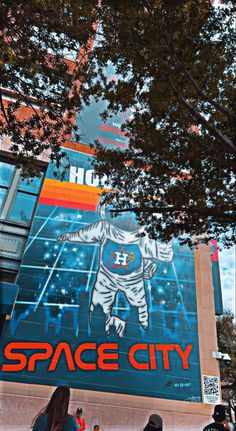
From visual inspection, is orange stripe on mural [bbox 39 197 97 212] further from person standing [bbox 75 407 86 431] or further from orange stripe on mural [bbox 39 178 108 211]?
person standing [bbox 75 407 86 431]


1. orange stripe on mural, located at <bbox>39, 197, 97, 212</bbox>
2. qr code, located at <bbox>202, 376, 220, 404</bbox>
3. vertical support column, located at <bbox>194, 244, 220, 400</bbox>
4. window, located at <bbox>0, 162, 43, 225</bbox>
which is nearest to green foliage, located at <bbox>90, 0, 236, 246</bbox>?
orange stripe on mural, located at <bbox>39, 197, 97, 212</bbox>

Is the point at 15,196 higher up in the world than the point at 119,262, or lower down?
higher up

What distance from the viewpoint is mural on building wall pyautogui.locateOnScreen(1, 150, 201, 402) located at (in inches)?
460

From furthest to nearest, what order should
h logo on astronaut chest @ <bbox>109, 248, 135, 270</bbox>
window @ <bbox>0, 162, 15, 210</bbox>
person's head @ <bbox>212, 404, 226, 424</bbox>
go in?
1. h logo on astronaut chest @ <bbox>109, 248, 135, 270</bbox>
2. window @ <bbox>0, 162, 15, 210</bbox>
3. person's head @ <bbox>212, 404, 226, 424</bbox>

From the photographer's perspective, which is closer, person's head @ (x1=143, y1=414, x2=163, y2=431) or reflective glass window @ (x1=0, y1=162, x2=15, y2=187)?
person's head @ (x1=143, y1=414, x2=163, y2=431)

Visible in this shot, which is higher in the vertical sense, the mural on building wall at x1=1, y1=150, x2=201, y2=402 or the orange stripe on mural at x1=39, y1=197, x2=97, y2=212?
the orange stripe on mural at x1=39, y1=197, x2=97, y2=212

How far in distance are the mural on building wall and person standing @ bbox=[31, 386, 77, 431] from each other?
899 cm

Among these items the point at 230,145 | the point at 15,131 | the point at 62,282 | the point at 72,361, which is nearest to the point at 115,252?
the point at 62,282

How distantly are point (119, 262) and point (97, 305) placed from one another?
207 cm

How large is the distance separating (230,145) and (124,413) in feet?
32.2

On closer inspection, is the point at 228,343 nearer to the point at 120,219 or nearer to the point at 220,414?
the point at 120,219

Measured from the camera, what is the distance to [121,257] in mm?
14312

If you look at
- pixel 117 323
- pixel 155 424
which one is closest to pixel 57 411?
pixel 155 424

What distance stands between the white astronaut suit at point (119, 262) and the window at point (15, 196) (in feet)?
5.56
